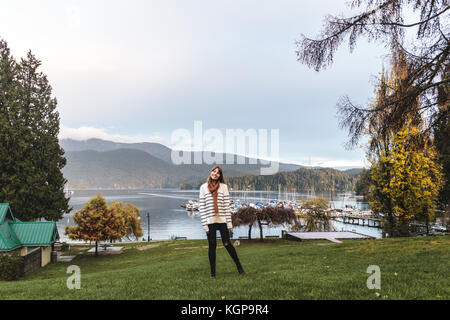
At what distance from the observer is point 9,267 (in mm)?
18531

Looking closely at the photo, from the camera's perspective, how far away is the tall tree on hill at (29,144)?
97.1ft

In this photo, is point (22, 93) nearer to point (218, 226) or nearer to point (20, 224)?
point (20, 224)

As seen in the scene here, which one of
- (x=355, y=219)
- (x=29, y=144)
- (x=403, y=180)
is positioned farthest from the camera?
(x=355, y=219)

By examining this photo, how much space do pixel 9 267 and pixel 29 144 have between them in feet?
53.7

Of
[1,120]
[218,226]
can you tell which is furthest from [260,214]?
[1,120]

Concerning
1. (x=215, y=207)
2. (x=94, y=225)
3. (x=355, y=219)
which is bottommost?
(x=355, y=219)

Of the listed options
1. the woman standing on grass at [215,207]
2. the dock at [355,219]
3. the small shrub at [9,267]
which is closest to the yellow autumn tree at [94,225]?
the small shrub at [9,267]

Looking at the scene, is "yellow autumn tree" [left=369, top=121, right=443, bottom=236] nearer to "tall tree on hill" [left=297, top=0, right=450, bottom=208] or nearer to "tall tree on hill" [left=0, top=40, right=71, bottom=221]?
"tall tree on hill" [left=297, top=0, right=450, bottom=208]

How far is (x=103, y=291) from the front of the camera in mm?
6648

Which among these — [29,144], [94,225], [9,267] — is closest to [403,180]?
[94,225]

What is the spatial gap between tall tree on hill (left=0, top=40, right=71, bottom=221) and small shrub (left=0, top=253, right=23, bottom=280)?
39.8 ft

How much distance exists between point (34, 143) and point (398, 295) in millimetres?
34880

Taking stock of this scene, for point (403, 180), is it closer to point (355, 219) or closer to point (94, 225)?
point (94, 225)

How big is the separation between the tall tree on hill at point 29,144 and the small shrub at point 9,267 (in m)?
12.1
